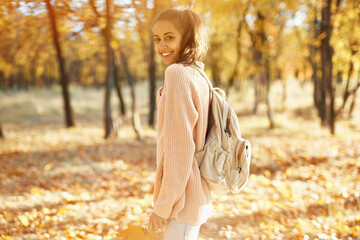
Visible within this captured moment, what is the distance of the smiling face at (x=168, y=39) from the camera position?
1703 mm

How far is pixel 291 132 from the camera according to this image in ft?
37.4

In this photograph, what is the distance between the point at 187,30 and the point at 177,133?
0.68m

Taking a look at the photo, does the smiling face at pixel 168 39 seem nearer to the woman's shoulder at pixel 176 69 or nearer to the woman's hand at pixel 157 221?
the woman's shoulder at pixel 176 69

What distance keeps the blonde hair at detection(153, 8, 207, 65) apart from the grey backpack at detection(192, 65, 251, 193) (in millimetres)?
95

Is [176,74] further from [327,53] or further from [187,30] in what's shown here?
[327,53]

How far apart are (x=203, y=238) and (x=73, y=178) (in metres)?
3.94

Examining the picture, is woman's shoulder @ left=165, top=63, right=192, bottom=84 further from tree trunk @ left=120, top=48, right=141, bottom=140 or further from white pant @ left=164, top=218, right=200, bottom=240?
tree trunk @ left=120, top=48, right=141, bottom=140

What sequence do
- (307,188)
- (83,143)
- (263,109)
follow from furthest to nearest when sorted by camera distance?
(263,109) < (83,143) < (307,188)

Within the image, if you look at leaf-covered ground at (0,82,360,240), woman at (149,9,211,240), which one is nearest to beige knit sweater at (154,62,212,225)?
woman at (149,9,211,240)

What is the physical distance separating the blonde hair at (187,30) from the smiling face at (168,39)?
24 mm

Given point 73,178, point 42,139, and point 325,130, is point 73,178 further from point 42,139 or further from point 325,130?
point 325,130

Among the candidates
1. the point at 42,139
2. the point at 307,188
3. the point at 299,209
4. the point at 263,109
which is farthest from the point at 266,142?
the point at 263,109

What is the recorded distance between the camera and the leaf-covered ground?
372 centimetres

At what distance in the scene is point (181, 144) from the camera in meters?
1.55
